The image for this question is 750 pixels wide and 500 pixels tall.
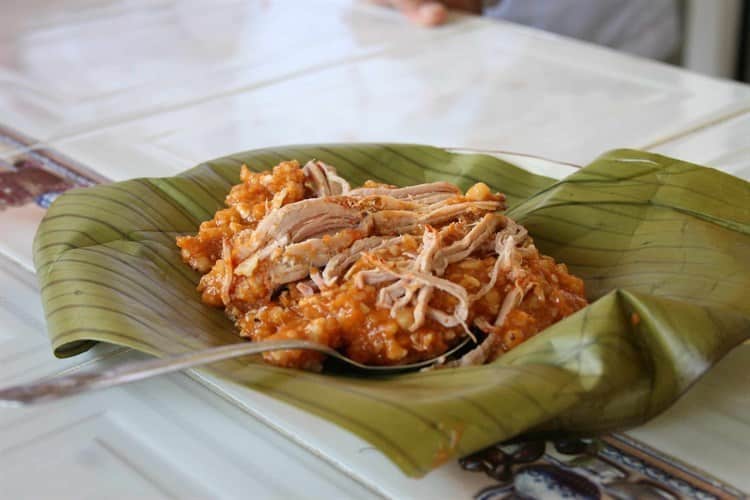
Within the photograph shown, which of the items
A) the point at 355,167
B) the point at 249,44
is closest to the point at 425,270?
the point at 355,167

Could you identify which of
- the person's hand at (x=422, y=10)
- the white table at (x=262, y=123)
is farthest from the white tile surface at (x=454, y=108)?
the person's hand at (x=422, y=10)

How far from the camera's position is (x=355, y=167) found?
65.3 inches

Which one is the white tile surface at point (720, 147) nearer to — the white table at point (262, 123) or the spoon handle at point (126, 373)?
the white table at point (262, 123)

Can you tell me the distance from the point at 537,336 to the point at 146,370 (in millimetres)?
442

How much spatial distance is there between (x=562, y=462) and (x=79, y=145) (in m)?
1.52

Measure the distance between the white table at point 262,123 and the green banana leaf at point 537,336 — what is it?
3.2 inches

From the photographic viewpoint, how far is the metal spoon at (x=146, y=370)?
889 millimetres

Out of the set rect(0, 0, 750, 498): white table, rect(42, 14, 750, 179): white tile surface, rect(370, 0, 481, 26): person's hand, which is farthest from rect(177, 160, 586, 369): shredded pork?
rect(370, 0, 481, 26): person's hand

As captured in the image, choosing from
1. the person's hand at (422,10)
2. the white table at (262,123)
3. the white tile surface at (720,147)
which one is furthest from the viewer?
the person's hand at (422,10)

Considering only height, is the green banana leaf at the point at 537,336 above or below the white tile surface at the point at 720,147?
above

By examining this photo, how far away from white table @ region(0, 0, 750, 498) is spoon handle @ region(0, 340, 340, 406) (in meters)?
0.10

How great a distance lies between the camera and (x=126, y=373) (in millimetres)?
939

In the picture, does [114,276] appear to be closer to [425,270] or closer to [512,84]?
[425,270]

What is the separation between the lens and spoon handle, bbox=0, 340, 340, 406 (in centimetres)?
89
